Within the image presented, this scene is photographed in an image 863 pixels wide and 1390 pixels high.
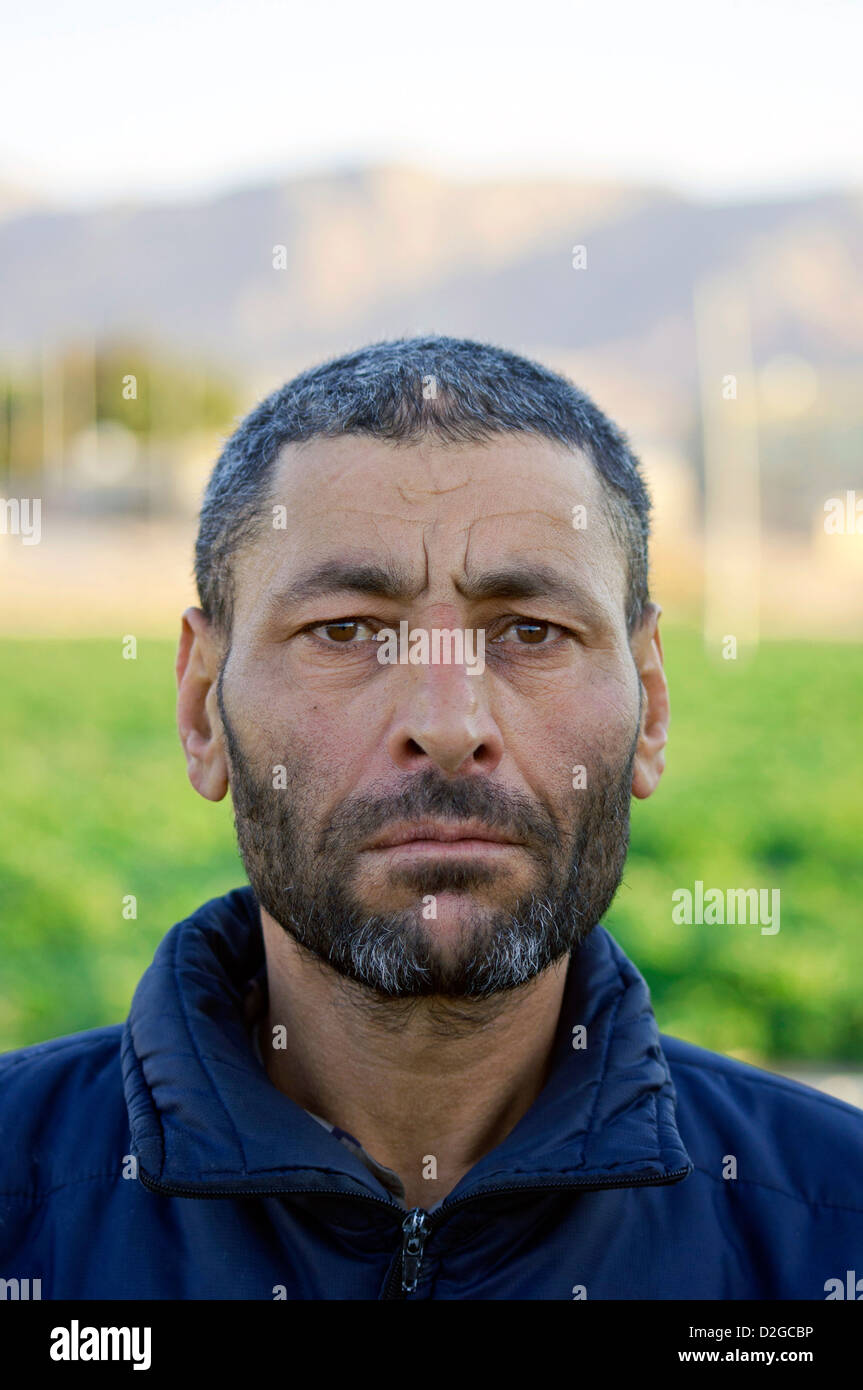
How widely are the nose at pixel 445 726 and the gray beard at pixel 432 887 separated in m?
0.03

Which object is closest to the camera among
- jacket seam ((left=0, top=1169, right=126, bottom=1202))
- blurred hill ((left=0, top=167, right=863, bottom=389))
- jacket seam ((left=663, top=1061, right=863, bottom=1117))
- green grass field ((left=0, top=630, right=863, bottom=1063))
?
jacket seam ((left=0, top=1169, right=126, bottom=1202))

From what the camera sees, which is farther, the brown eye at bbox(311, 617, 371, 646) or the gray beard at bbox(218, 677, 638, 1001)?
the brown eye at bbox(311, 617, 371, 646)

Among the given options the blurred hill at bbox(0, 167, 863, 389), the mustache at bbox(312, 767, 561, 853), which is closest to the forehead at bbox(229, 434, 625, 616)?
the mustache at bbox(312, 767, 561, 853)

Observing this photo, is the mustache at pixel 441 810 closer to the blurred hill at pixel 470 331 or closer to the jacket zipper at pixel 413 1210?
the jacket zipper at pixel 413 1210

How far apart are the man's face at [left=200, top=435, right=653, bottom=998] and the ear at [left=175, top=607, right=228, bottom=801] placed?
10 centimetres

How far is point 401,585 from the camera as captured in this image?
2299 millimetres

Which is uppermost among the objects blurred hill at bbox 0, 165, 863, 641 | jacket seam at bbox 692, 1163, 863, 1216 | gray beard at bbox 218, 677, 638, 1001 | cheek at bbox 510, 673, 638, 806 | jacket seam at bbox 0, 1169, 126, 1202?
blurred hill at bbox 0, 165, 863, 641

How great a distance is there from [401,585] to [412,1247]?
1064mm

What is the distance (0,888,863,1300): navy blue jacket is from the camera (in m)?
2.14
